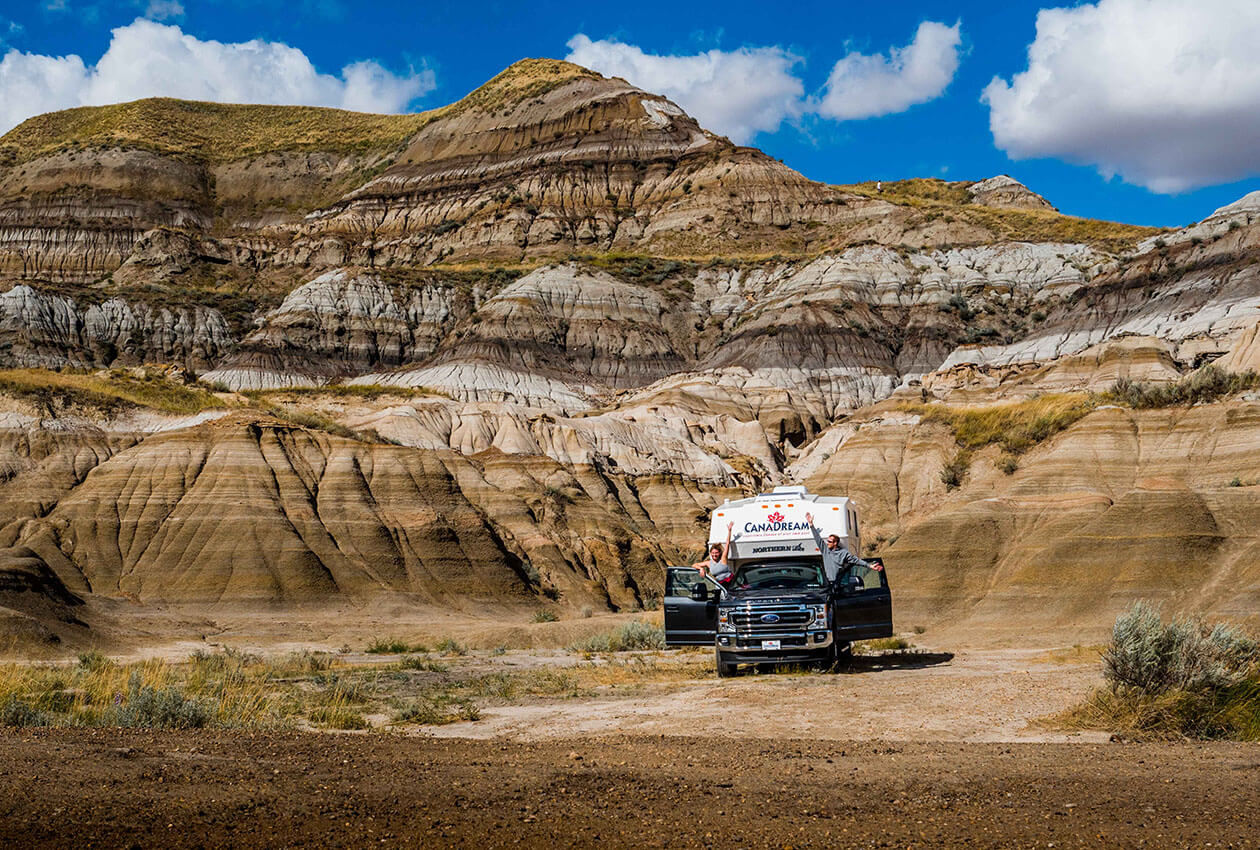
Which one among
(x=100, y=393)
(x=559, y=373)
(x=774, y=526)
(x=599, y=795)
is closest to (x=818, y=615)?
(x=774, y=526)

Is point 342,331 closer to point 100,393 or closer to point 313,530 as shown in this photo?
point 100,393

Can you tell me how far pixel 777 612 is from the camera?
20.0 metres

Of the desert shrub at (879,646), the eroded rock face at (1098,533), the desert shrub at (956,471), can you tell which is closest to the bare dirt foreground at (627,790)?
the desert shrub at (879,646)

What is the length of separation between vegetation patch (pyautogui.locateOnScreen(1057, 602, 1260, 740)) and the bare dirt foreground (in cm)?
70

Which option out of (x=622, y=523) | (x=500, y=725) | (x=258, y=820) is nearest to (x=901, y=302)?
(x=622, y=523)

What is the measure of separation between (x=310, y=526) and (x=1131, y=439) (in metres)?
32.7

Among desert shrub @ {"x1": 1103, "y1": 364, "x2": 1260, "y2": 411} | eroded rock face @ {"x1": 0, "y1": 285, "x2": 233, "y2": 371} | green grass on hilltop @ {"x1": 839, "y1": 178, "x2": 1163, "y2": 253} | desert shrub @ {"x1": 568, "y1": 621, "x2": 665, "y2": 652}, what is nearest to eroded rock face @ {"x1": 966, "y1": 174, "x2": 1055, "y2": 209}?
green grass on hilltop @ {"x1": 839, "y1": 178, "x2": 1163, "y2": 253}

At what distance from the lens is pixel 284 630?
133ft

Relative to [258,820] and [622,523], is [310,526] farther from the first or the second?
[258,820]

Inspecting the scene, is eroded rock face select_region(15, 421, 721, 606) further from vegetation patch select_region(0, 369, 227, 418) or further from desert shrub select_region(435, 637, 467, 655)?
desert shrub select_region(435, 637, 467, 655)

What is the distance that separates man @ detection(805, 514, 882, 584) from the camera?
852 inches

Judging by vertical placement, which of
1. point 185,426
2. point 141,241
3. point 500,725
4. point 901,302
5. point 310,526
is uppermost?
point 141,241

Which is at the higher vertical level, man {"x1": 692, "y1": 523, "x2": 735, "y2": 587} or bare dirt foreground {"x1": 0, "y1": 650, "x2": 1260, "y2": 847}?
man {"x1": 692, "y1": 523, "x2": 735, "y2": 587}

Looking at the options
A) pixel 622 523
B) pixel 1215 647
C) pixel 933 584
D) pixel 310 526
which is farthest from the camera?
pixel 622 523
